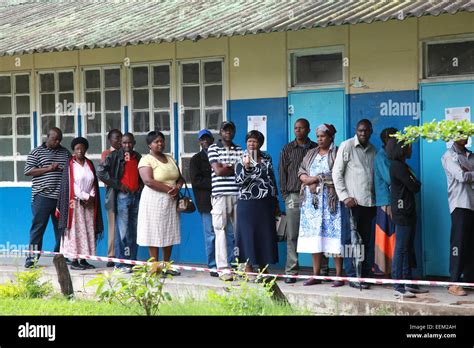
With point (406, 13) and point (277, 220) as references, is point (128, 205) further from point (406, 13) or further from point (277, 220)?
point (406, 13)

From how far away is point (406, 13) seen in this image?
9312 mm

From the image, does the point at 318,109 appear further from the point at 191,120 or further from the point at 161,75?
the point at 161,75

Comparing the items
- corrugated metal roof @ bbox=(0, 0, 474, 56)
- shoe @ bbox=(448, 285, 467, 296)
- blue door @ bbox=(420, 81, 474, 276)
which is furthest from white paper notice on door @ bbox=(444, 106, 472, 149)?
shoe @ bbox=(448, 285, 467, 296)

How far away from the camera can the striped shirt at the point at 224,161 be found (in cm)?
1091

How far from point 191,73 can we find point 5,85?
3383 mm

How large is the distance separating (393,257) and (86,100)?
5.50 meters

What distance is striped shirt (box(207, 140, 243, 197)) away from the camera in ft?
35.8

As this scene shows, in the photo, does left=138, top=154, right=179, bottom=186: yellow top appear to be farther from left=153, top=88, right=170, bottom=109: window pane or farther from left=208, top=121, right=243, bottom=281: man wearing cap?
left=153, top=88, right=170, bottom=109: window pane

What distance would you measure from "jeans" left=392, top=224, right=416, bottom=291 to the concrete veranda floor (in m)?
0.24

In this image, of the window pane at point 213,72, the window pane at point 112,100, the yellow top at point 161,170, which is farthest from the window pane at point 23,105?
the yellow top at point 161,170

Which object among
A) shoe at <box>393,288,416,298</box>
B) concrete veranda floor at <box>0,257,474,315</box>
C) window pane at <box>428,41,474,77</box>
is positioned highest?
window pane at <box>428,41,474,77</box>

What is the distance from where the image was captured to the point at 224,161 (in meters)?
10.9

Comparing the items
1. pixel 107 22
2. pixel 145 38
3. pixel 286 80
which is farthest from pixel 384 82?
pixel 107 22
